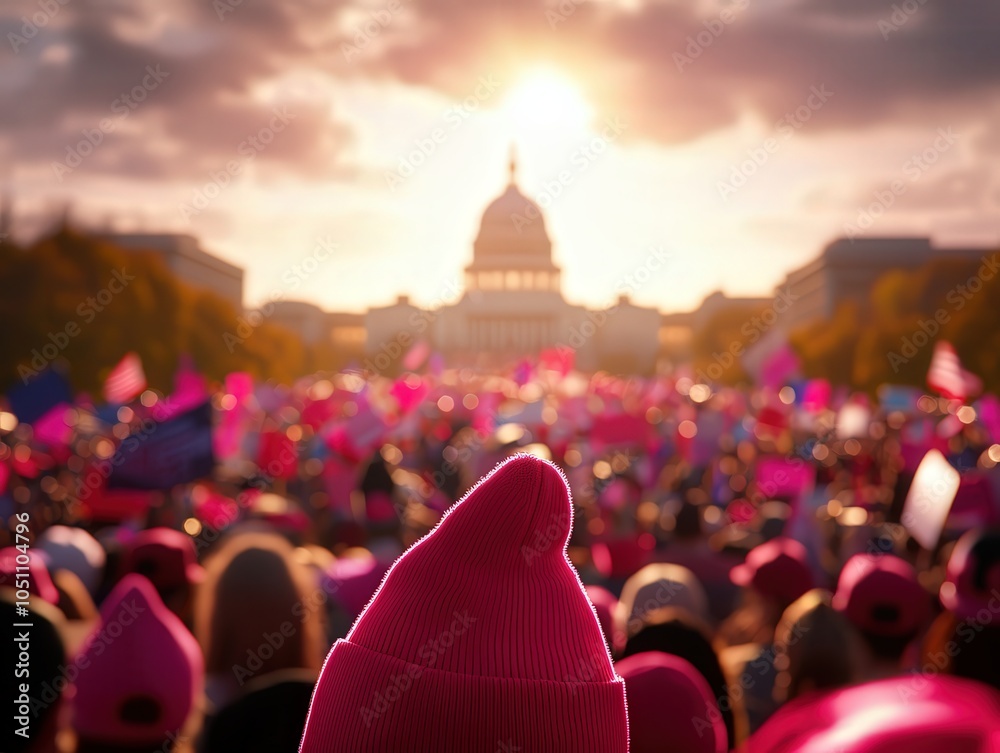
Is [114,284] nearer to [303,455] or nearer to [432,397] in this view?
[432,397]

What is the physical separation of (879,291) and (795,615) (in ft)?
186

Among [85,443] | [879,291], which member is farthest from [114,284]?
[879,291]

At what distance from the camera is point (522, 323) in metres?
118

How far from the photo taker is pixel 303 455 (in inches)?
618

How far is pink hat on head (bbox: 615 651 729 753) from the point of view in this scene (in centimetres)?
232

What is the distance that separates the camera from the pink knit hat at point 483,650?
1.59 m

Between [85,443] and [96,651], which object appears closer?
[96,651]
